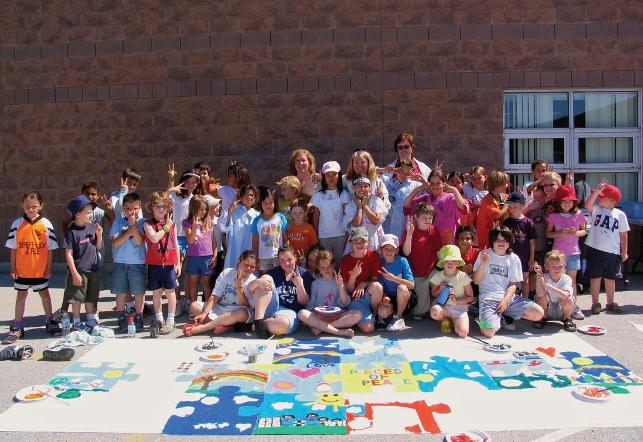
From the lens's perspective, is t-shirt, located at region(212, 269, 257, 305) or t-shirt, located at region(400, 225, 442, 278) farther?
t-shirt, located at region(400, 225, 442, 278)

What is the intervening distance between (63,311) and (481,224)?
484 centimetres

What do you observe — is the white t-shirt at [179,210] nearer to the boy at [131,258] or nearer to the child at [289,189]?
the boy at [131,258]

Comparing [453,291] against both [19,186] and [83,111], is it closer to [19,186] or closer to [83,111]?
[83,111]

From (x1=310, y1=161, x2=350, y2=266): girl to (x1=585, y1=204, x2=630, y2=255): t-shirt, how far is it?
3000 millimetres

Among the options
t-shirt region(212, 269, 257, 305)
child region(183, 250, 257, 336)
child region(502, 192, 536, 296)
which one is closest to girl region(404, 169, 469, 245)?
child region(502, 192, 536, 296)

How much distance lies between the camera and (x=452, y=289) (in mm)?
6387

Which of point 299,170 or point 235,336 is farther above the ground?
point 299,170

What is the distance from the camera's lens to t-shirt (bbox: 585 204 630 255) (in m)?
7.13

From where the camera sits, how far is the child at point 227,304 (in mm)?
6289

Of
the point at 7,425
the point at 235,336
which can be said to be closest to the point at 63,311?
the point at 235,336

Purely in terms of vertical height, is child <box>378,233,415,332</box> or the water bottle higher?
child <box>378,233,415,332</box>

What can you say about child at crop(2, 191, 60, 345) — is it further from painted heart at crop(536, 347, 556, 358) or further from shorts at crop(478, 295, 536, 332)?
painted heart at crop(536, 347, 556, 358)

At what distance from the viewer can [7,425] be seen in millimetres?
4117

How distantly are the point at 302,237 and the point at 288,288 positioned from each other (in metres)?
0.62
